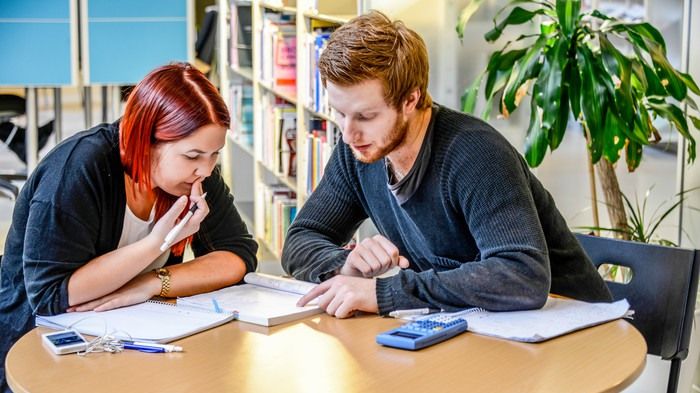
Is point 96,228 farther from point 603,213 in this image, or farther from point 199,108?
point 603,213

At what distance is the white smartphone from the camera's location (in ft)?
5.20

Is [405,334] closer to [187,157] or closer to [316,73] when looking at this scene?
[187,157]

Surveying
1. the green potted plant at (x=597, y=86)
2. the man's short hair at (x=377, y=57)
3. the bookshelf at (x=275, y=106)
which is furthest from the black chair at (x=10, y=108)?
the man's short hair at (x=377, y=57)

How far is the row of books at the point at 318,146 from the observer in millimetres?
3734

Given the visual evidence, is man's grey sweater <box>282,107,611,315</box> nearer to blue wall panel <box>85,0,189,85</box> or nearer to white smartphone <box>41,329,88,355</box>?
white smartphone <box>41,329,88,355</box>

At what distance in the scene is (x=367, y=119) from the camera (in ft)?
6.08

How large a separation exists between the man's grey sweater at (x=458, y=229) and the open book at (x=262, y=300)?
6 centimetres

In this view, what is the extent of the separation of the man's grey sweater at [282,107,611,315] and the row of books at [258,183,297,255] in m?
2.39

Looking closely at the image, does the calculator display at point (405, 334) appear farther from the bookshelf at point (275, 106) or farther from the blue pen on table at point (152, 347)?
the bookshelf at point (275, 106)

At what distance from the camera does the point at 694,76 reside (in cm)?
282

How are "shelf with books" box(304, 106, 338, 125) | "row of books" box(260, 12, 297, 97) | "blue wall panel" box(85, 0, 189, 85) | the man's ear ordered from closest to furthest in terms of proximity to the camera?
the man's ear
"shelf with books" box(304, 106, 338, 125)
"row of books" box(260, 12, 297, 97)
"blue wall panel" box(85, 0, 189, 85)

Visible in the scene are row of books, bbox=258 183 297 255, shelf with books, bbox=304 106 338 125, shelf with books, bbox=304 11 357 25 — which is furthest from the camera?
row of books, bbox=258 183 297 255

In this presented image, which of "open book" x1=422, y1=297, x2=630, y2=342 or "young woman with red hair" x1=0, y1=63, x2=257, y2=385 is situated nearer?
"open book" x1=422, y1=297, x2=630, y2=342

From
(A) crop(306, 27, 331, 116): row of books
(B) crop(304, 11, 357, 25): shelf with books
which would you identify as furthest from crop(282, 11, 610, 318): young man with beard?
(A) crop(306, 27, 331, 116): row of books
